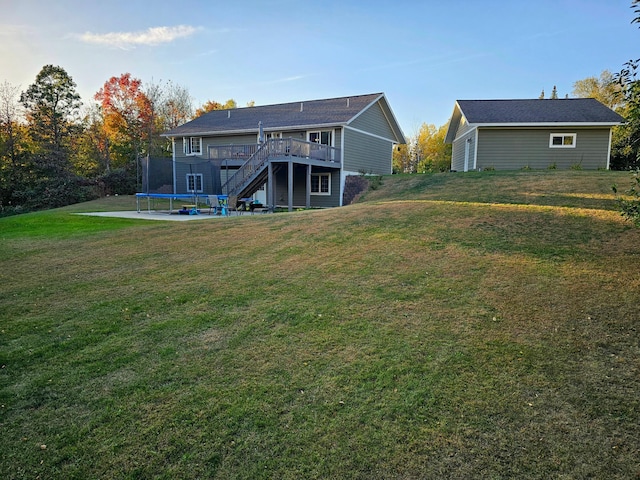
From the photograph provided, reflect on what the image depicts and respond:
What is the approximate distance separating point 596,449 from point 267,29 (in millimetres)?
15474

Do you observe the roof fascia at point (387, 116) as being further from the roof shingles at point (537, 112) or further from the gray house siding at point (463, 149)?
the roof shingles at point (537, 112)

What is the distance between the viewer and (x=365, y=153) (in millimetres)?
22422

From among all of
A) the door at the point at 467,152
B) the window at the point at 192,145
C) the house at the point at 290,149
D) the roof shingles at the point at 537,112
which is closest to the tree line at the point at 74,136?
the window at the point at 192,145

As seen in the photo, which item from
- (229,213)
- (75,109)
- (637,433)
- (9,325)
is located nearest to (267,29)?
(229,213)

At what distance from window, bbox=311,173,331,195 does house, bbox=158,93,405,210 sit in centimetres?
6

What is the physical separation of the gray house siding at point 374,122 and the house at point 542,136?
5.45 m

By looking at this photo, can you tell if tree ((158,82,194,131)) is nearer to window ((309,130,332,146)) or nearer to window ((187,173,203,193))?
window ((187,173,203,193))

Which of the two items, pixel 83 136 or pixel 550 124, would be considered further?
pixel 83 136

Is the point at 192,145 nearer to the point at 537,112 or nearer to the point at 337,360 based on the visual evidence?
the point at 537,112

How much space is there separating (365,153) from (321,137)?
3.08 m

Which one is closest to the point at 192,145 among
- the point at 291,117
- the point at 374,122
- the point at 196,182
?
the point at 291,117

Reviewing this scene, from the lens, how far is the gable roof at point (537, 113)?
1780cm

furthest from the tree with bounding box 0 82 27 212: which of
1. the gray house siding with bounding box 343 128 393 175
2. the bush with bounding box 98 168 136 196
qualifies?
the gray house siding with bounding box 343 128 393 175

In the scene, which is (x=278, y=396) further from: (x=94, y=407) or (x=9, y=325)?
(x=9, y=325)
